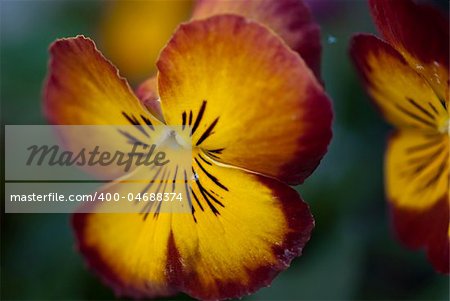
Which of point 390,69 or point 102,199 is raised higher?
point 390,69

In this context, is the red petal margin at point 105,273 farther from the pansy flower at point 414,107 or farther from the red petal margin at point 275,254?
the pansy flower at point 414,107

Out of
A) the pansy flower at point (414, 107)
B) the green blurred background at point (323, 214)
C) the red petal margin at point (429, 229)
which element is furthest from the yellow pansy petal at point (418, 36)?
the green blurred background at point (323, 214)

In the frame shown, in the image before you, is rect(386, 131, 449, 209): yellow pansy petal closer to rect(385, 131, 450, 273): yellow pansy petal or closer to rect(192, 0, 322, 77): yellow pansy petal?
rect(385, 131, 450, 273): yellow pansy petal

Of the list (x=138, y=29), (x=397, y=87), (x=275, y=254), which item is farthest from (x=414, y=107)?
(x=138, y=29)

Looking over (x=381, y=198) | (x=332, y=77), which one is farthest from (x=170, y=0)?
(x=381, y=198)

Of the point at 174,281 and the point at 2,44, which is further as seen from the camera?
the point at 2,44

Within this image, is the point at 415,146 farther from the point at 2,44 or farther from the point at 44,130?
the point at 2,44

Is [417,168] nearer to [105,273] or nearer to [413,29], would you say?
[413,29]
